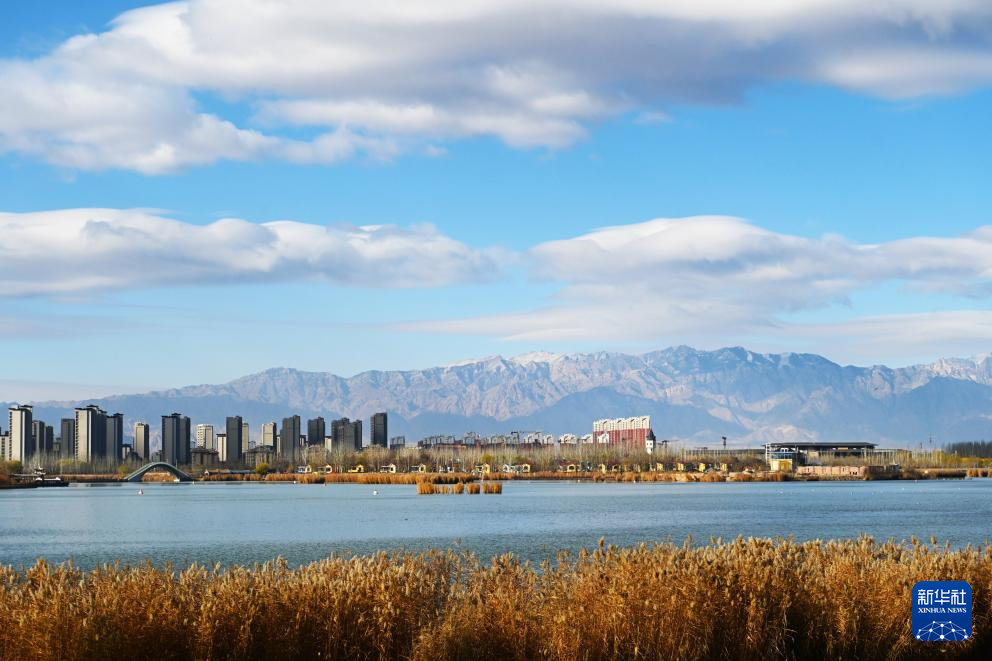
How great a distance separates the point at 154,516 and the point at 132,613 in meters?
72.2

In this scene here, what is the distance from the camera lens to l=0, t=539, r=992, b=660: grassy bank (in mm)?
15484

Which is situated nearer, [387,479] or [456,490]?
[456,490]

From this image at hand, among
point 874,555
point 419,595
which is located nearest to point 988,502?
point 874,555

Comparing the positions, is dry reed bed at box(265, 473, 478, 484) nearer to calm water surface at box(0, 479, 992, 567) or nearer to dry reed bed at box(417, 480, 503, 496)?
dry reed bed at box(417, 480, 503, 496)

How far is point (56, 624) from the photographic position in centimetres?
1502

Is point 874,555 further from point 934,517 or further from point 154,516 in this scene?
point 154,516
